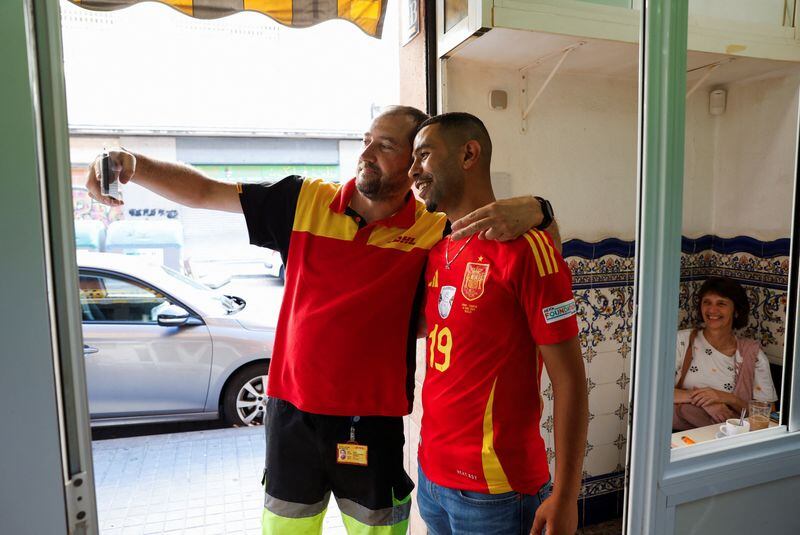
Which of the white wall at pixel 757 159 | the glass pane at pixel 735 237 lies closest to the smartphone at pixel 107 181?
the glass pane at pixel 735 237

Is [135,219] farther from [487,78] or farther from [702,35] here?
[702,35]

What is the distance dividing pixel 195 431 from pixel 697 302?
328 cm

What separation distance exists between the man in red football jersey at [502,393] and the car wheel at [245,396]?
2.76 meters

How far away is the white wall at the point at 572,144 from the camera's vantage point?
2111mm

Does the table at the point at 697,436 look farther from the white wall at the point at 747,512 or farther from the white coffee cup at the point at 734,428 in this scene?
the white wall at the point at 747,512

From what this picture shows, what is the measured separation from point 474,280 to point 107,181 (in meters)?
0.86

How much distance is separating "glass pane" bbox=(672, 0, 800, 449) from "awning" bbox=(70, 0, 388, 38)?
1333 mm

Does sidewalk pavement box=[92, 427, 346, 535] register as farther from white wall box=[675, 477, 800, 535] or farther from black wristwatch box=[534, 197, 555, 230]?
black wristwatch box=[534, 197, 555, 230]

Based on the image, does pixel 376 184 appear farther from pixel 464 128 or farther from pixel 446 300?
pixel 446 300

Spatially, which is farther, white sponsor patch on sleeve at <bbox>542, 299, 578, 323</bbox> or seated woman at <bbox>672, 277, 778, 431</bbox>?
seated woman at <bbox>672, 277, 778, 431</bbox>

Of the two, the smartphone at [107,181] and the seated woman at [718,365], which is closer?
the smartphone at [107,181]

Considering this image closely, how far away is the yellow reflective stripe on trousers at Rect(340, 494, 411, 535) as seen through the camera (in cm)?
148

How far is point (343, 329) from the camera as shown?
1.46 m

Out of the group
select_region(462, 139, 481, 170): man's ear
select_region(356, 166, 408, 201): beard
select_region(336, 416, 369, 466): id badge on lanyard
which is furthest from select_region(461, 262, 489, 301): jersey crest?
select_region(336, 416, 369, 466): id badge on lanyard
